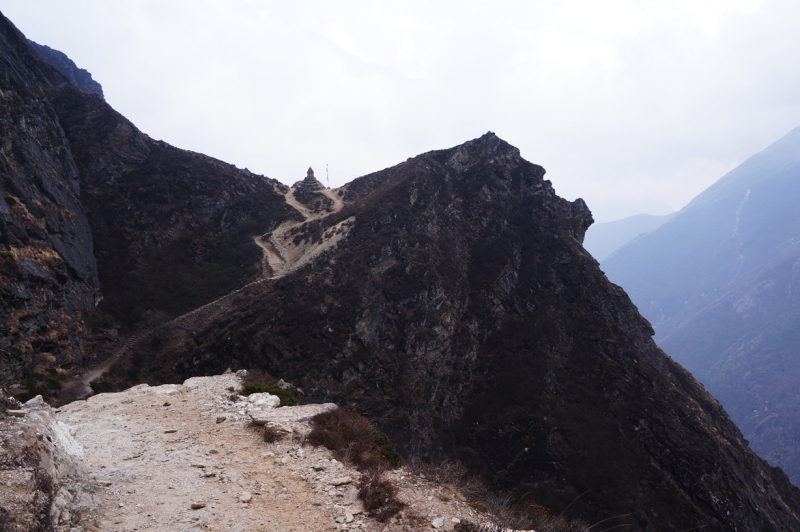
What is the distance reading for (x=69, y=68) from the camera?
102 meters

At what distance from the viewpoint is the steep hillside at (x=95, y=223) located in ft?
96.9

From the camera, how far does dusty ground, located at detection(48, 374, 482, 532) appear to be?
7.61m

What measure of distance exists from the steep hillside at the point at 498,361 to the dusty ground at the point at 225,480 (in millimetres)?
20074

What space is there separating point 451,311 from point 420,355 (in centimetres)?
833

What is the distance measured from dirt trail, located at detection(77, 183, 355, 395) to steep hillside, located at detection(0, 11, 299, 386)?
148 centimetres

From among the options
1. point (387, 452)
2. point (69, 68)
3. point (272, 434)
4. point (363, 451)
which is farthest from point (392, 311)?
point (69, 68)

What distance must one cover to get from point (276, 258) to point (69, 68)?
11055 cm

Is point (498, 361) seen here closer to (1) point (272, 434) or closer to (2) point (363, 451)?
(2) point (363, 451)

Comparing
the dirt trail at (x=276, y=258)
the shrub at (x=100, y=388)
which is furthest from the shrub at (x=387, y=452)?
the dirt trail at (x=276, y=258)

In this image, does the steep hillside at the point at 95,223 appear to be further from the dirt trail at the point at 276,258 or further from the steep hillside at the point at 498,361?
the steep hillside at the point at 498,361

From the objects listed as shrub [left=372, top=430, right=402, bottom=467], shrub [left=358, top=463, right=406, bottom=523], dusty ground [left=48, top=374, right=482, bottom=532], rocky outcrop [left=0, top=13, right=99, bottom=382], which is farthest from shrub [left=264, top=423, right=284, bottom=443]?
rocky outcrop [left=0, top=13, right=99, bottom=382]

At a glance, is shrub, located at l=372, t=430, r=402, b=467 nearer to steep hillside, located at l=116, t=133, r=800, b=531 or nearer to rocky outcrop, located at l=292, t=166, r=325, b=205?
steep hillside, located at l=116, t=133, r=800, b=531

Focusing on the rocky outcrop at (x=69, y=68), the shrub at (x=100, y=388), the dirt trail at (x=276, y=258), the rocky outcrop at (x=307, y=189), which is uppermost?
the rocky outcrop at (x=69, y=68)

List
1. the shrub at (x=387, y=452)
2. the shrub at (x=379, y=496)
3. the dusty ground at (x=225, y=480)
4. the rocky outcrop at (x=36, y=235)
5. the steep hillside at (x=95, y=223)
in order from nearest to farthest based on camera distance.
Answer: the dusty ground at (x=225, y=480)
the shrub at (x=379, y=496)
the shrub at (x=387, y=452)
the rocky outcrop at (x=36, y=235)
the steep hillside at (x=95, y=223)
